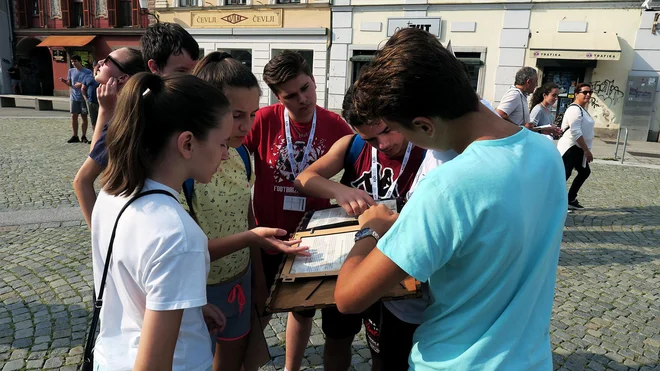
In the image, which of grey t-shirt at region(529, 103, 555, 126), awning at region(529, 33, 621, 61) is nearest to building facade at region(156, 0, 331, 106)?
awning at region(529, 33, 621, 61)

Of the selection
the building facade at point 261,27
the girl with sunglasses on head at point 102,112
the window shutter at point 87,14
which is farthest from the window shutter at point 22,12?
the girl with sunglasses on head at point 102,112

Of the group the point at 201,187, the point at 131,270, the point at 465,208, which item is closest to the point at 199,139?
the point at 131,270

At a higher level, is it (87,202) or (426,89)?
(426,89)

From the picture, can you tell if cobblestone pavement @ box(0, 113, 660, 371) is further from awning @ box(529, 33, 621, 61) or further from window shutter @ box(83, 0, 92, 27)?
window shutter @ box(83, 0, 92, 27)

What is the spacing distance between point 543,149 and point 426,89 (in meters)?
0.33

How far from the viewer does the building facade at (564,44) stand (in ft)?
45.4

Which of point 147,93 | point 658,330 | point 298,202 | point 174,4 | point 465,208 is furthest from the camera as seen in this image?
point 174,4

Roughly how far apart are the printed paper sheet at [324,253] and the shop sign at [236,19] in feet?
59.3

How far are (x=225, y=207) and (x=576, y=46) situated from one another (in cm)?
1541

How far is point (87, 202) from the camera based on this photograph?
191 centimetres

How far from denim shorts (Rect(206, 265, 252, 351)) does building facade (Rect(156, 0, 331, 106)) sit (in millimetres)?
16210

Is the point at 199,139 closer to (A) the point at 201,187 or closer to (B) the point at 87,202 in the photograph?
(A) the point at 201,187

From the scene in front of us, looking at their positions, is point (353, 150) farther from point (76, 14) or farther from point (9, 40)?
point (9, 40)

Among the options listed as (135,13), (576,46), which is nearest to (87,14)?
(135,13)
